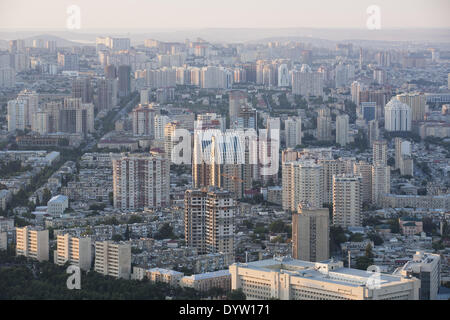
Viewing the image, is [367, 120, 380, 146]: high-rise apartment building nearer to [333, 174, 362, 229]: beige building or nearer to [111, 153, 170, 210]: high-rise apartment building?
[111, 153, 170, 210]: high-rise apartment building

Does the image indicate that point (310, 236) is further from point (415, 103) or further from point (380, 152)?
point (415, 103)

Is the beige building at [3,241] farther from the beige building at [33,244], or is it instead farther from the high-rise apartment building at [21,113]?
the high-rise apartment building at [21,113]

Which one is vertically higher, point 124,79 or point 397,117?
point 124,79

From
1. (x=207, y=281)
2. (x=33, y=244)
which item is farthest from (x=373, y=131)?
(x=207, y=281)

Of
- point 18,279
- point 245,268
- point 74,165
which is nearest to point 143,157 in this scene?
point 74,165

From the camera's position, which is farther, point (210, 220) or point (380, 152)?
point (380, 152)

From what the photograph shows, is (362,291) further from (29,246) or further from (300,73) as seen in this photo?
(300,73)

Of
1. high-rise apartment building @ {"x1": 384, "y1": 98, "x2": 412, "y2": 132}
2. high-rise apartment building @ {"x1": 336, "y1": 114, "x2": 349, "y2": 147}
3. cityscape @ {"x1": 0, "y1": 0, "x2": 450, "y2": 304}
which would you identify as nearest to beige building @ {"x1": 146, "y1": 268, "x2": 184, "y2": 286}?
cityscape @ {"x1": 0, "y1": 0, "x2": 450, "y2": 304}
